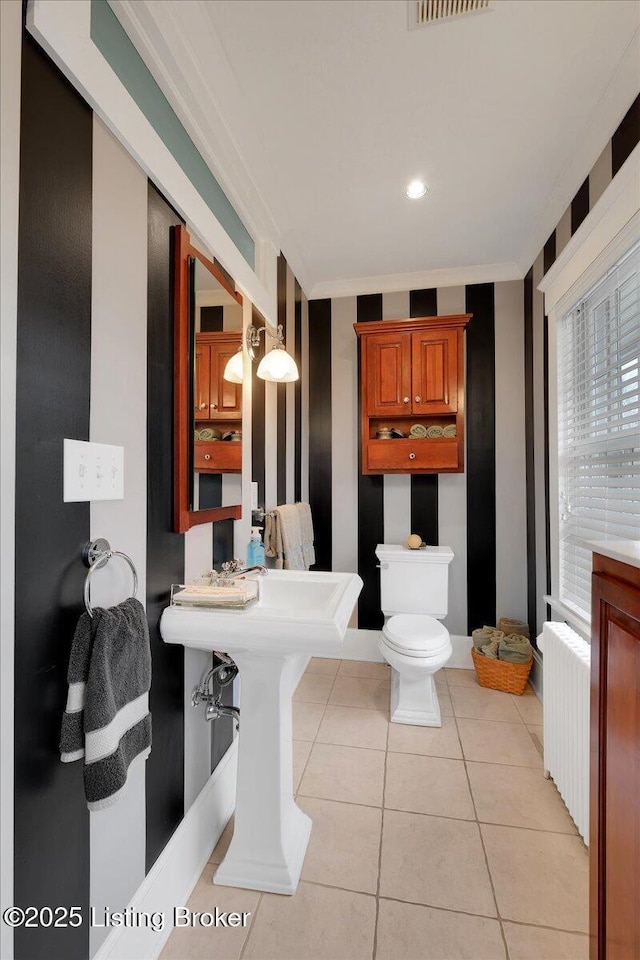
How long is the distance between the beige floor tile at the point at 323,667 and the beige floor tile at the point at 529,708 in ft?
3.69

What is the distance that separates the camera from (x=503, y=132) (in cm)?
173

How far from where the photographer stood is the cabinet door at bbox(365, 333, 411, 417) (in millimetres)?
2828

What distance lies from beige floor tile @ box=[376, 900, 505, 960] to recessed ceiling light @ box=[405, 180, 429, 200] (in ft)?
9.31

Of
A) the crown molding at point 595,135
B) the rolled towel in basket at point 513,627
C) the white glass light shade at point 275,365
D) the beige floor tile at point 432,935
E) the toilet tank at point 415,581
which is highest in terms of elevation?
the crown molding at point 595,135

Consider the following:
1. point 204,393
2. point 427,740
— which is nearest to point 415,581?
point 427,740

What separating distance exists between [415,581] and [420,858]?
141cm

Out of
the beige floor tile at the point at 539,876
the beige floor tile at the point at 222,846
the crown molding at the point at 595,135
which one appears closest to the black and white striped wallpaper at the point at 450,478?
the crown molding at the point at 595,135

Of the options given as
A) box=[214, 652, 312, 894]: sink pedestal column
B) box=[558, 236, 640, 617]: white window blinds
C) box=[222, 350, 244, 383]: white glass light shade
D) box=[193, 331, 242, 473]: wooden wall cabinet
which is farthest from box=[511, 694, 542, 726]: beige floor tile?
box=[222, 350, 244, 383]: white glass light shade

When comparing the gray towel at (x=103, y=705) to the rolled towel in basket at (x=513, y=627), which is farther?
the rolled towel in basket at (x=513, y=627)

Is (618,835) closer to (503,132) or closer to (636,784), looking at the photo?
(636,784)

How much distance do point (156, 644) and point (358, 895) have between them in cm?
100

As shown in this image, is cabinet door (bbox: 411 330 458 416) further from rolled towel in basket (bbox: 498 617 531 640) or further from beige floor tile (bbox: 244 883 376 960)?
beige floor tile (bbox: 244 883 376 960)

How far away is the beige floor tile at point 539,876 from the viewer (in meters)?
1.25

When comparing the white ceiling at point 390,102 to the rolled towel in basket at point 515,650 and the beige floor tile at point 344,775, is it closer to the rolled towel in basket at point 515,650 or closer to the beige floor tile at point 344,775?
the rolled towel in basket at point 515,650
